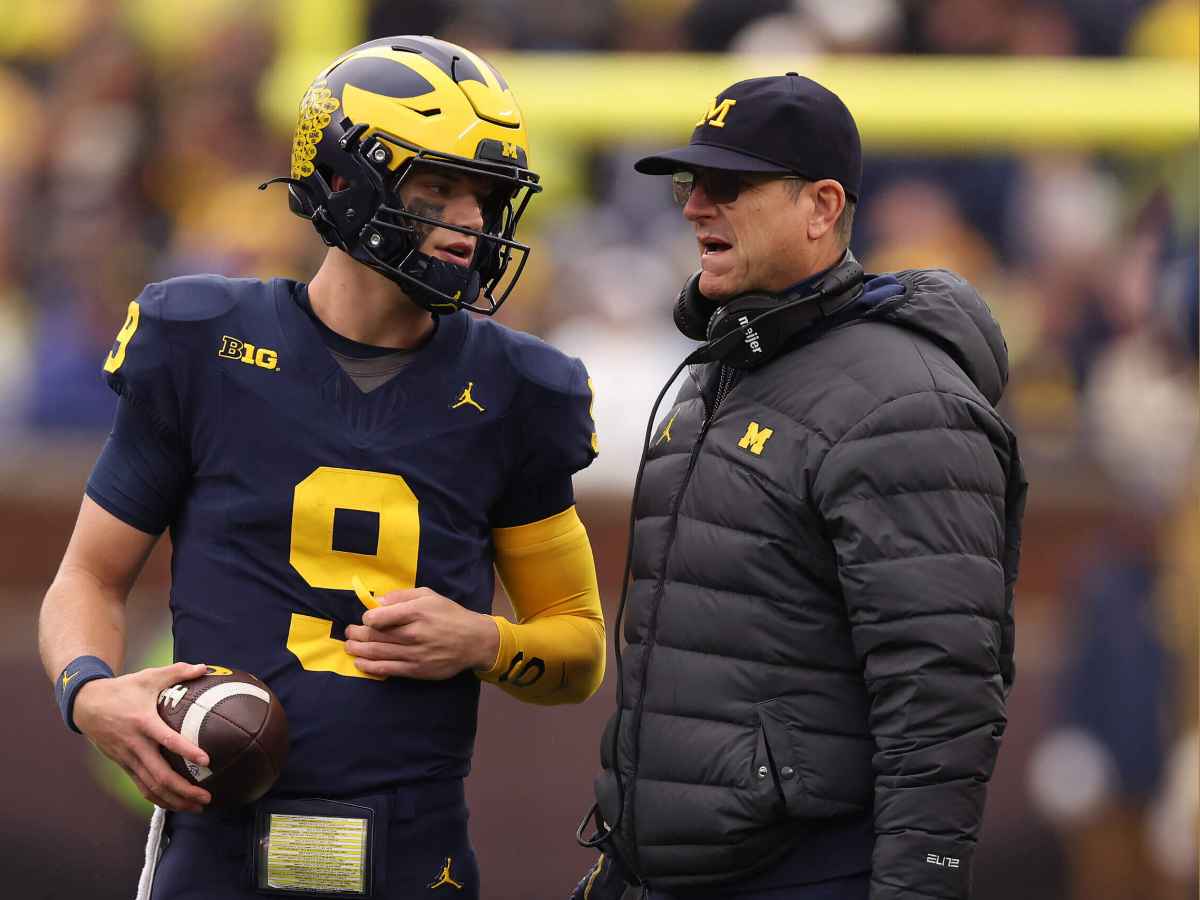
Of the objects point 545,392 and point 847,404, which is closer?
point 847,404

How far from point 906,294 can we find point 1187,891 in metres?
4.45

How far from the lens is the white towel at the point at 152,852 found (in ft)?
9.52

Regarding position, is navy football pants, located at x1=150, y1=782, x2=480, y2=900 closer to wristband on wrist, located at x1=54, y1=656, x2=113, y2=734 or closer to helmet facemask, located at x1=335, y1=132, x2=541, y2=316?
wristband on wrist, located at x1=54, y1=656, x2=113, y2=734

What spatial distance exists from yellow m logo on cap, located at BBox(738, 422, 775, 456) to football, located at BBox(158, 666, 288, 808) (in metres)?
0.85

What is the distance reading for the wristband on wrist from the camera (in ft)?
9.16

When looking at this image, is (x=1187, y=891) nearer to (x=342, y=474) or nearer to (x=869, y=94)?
(x=869, y=94)

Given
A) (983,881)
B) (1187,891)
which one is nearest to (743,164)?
(983,881)

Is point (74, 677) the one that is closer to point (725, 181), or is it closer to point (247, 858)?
point (247, 858)

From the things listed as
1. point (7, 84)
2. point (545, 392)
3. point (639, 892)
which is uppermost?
point (7, 84)

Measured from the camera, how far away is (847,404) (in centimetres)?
267

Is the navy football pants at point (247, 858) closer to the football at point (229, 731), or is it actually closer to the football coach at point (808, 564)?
the football at point (229, 731)

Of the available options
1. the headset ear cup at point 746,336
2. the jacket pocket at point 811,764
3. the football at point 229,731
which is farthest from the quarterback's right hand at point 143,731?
the headset ear cup at point 746,336

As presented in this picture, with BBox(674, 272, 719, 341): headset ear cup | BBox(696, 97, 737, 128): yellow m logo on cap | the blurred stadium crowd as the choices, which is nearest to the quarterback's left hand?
BBox(674, 272, 719, 341): headset ear cup

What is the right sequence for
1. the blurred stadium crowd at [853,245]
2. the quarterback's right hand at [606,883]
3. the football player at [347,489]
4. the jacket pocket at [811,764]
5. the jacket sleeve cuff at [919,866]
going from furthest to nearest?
1. the blurred stadium crowd at [853,245]
2. the quarterback's right hand at [606,883]
3. the football player at [347,489]
4. the jacket pocket at [811,764]
5. the jacket sleeve cuff at [919,866]
